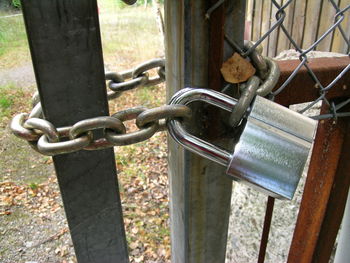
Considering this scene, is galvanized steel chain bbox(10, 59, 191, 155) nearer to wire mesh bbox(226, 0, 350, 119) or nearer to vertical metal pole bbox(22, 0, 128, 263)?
vertical metal pole bbox(22, 0, 128, 263)

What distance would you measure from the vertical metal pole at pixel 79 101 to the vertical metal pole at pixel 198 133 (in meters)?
0.14

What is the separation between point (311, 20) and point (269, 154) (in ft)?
10.7

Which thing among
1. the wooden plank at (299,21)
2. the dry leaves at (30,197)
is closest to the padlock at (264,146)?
the dry leaves at (30,197)

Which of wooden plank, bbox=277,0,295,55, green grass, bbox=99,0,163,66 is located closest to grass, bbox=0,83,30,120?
green grass, bbox=99,0,163,66

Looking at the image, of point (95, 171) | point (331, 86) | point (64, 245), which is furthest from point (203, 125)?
point (64, 245)

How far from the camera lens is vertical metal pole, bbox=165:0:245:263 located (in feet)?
1.75

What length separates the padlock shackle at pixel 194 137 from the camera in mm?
502

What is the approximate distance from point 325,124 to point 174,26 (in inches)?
20.2

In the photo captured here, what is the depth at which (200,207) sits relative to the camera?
673 millimetres

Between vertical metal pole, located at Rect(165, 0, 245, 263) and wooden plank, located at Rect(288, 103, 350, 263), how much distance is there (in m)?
0.33

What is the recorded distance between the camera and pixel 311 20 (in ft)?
10.6

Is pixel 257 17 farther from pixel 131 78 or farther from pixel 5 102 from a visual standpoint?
pixel 131 78

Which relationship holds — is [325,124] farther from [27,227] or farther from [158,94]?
[158,94]

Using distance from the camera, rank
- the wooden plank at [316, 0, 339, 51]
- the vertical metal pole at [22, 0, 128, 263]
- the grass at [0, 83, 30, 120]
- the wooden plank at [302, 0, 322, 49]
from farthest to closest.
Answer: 1. the grass at [0, 83, 30, 120]
2. the wooden plank at [302, 0, 322, 49]
3. the wooden plank at [316, 0, 339, 51]
4. the vertical metal pole at [22, 0, 128, 263]
